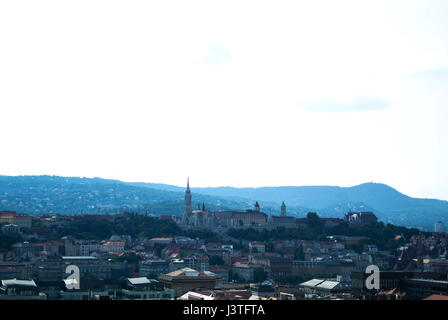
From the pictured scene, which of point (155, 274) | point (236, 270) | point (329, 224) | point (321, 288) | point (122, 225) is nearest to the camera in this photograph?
point (321, 288)

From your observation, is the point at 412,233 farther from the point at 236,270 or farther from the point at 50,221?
the point at 50,221

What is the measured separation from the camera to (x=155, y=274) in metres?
83.9

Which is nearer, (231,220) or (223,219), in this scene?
(231,220)

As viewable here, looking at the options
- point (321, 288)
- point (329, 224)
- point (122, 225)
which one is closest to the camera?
point (321, 288)

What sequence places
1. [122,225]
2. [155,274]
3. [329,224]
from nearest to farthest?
[155,274] < [122,225] < [329,224]

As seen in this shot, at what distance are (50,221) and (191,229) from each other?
17746 mm
